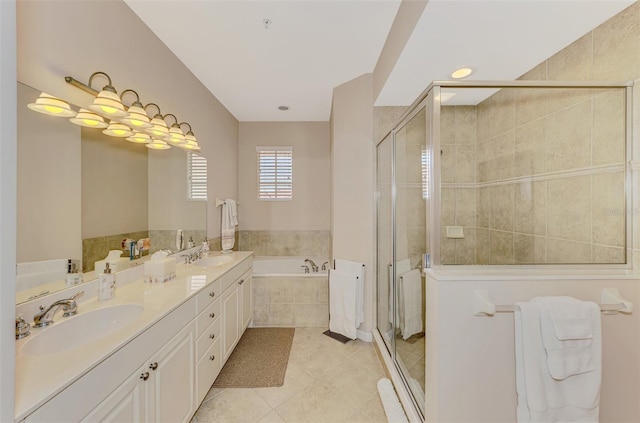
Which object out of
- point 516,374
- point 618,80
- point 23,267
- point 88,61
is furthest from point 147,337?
point 618,80

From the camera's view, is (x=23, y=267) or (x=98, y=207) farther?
(x=98, y=207)

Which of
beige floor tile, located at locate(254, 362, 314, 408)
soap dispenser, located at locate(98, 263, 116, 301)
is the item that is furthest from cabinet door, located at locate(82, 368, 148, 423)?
beige floor tile, located at locate(254, 362, 314, 408)

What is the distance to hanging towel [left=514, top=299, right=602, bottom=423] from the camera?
1102 mm

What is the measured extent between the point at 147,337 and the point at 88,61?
5.09 ft

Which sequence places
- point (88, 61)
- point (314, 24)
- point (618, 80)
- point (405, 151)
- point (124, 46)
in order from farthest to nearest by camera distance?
point (405, 151) → point (314, 24) → point (124, 46) → point (88, 61) → point (618, 80)

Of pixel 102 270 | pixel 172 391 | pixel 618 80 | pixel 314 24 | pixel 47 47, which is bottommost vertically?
pixel 172 391

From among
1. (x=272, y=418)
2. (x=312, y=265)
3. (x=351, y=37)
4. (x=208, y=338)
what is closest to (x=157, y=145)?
(x=208, y=338)

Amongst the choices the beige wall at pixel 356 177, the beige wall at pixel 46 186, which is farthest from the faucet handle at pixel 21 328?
the beige wall at pixel 356 177

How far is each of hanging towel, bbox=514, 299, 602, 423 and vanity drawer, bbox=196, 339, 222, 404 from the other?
181 centimetres

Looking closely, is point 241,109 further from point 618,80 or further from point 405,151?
point 618,80

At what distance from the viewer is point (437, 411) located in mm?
1199

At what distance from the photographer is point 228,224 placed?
3.19 meters

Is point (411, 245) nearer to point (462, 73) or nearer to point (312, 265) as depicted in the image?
point (462, 73)

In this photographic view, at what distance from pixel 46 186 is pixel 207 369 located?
145cm
